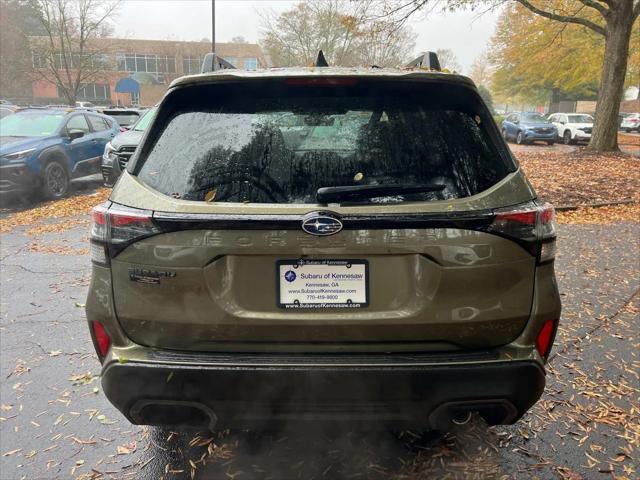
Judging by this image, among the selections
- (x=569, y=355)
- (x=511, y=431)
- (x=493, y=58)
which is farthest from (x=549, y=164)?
(x=493, y=58)

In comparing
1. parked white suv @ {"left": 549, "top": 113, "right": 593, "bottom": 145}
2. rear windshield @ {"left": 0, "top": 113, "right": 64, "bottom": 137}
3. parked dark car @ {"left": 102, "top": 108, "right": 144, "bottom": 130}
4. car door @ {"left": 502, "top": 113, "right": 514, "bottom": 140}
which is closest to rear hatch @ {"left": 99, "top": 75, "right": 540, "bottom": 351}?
rear windshield @ {"left": 0, "top": 113, "right": 64, "bottom": 137}

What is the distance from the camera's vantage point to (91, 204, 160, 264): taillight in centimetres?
199

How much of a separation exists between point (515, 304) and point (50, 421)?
9.16 ft

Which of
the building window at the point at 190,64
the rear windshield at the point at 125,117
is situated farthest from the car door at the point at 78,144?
the building window at the point at 190,64

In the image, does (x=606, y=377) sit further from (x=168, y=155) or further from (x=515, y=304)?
(x=168, y=155)

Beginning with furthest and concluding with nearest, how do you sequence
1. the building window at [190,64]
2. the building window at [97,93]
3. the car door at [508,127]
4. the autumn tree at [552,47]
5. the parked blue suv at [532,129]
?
the building window at [97,93] → the building window at [190,64] → the car door at [508,127] → the parked blue suv at [532,129] → the autumn tree at [552,47]

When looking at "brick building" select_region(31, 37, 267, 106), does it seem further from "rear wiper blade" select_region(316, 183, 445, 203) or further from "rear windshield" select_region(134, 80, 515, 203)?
"rear wiper blade" select_region(316, 183, 445, 203)

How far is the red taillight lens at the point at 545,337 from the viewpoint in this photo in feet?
6.99

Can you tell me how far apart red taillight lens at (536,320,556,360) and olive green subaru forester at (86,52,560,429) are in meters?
0.01

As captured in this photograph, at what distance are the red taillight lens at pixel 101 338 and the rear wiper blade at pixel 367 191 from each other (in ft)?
3.60

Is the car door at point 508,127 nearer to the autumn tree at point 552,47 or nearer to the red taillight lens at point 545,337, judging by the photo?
the autumn tree at point 552,47

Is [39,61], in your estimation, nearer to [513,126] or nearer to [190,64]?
[190,64]

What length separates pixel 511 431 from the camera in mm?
2891

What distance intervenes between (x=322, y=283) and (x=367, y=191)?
412mm
